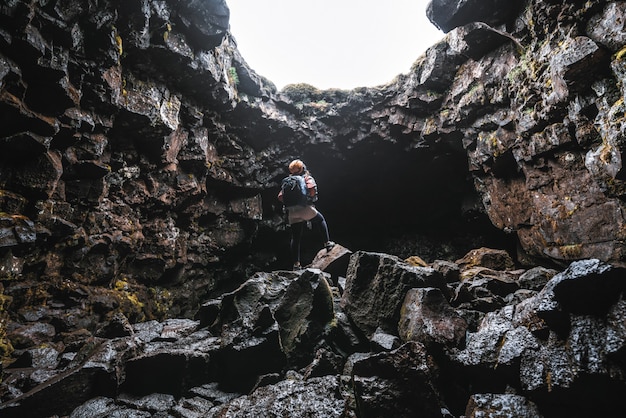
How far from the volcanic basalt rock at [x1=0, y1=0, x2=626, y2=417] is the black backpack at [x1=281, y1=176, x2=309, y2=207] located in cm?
217

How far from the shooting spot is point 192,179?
1130cm

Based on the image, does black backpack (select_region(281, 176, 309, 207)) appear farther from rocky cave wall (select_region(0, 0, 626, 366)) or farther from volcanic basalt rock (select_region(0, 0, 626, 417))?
rocky cave wall (select_region(0, 0, 626, 366))

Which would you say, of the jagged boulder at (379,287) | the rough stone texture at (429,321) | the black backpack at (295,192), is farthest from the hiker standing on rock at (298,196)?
the rough stone texture at (429,321)

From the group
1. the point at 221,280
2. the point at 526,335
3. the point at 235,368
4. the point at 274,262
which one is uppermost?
the point at 274,262

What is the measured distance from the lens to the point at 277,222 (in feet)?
49.3

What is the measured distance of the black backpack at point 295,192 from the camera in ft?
27.7

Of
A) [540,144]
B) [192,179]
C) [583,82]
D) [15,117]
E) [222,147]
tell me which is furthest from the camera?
[222,147]

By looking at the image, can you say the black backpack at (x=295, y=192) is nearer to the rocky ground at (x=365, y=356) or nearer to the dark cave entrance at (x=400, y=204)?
the rocky ground at (x=365, y=356)

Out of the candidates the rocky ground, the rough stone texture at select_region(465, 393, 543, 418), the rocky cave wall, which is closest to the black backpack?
A: the rocky ground

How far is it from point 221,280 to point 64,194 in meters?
7.04

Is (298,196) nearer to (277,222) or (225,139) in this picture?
(225,139)

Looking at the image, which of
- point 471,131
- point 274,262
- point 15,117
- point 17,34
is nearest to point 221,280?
point 274,262

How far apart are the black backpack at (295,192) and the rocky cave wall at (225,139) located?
4125 mm

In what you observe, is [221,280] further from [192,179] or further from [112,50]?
[112,50]
